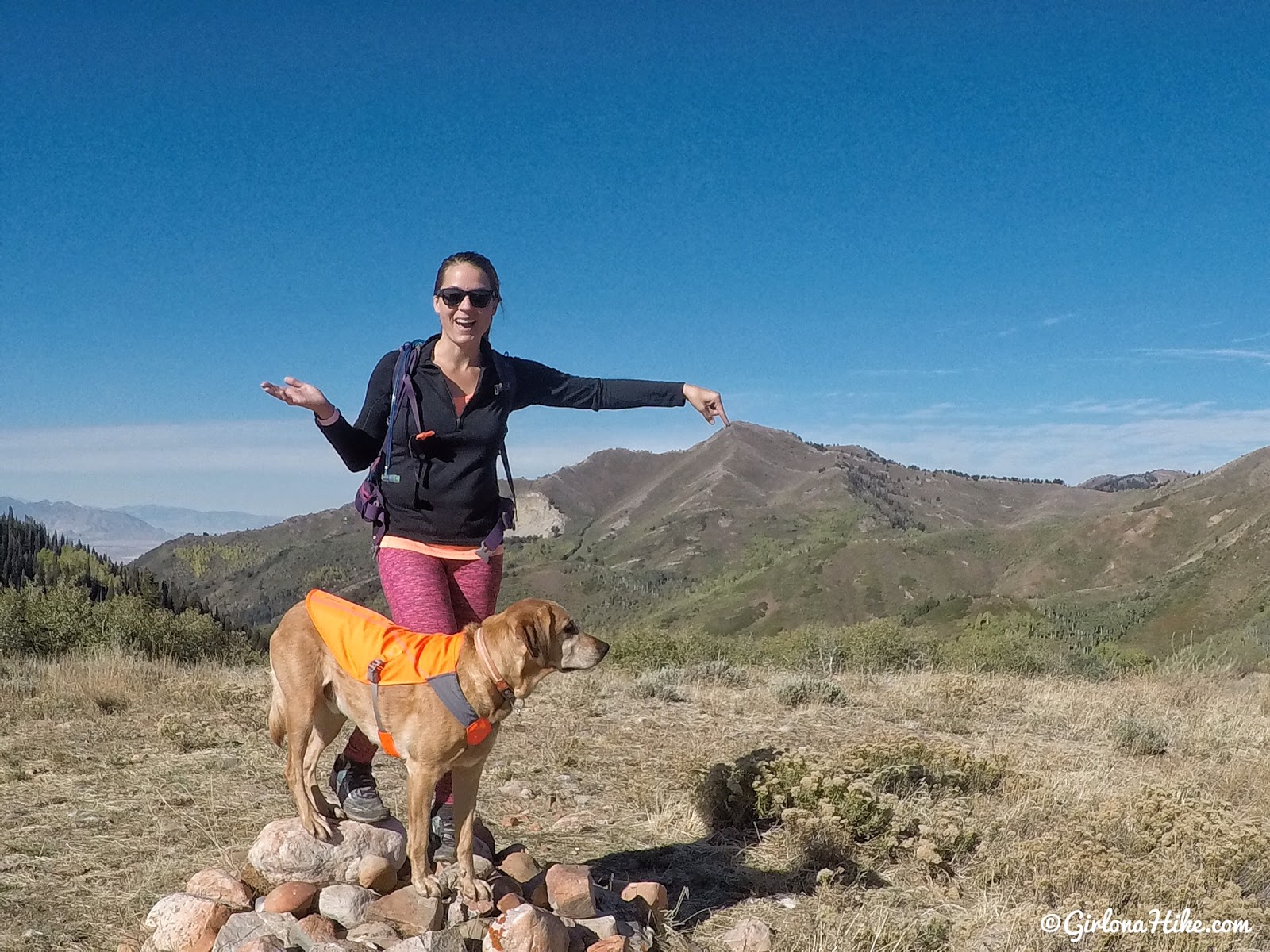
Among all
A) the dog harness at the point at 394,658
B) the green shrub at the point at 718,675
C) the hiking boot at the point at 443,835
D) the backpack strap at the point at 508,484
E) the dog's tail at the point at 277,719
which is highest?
the backpack strap at the point at 508,484

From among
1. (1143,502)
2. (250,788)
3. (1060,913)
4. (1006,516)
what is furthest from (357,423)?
(1006,516)

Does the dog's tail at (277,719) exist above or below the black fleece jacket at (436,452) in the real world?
below

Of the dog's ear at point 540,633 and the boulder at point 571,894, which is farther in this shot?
the boulder at point 571,894

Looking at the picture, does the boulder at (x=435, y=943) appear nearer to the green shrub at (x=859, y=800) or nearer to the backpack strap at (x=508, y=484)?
the backpack strap at (x=508, y=484)

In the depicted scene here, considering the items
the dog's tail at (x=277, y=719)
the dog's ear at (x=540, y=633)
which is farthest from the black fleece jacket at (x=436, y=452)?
the dog's tail at (x=277, y=719)

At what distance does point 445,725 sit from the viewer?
352cm

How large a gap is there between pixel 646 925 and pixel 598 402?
250cm

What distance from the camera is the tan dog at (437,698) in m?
3.53


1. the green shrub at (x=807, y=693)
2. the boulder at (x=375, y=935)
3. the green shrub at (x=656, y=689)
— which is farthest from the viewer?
the green shrub at (x=656, y=689)

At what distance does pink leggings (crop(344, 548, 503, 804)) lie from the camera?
12.6 ft

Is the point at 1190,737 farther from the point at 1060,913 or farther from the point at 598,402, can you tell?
the point at 598,402

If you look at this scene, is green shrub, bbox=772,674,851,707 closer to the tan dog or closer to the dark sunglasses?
the tan dog

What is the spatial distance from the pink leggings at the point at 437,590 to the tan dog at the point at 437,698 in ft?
0.89

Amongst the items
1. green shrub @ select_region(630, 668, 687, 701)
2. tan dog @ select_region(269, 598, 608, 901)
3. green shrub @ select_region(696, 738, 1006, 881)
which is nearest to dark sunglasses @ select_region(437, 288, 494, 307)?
tan dog @ select_region(269, 598, 608, 901)
